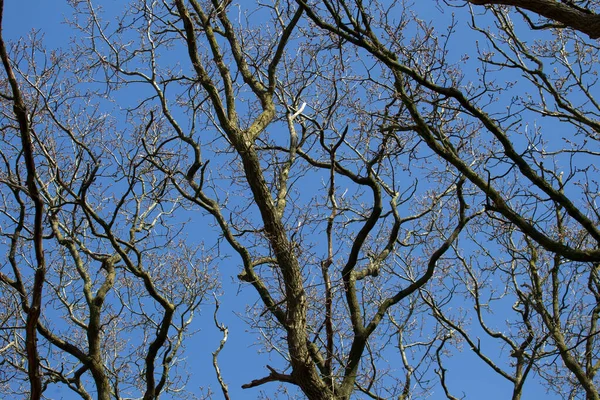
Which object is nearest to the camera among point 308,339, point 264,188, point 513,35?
point 308,339

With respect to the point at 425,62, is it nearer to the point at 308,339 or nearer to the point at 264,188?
the point at 264,188

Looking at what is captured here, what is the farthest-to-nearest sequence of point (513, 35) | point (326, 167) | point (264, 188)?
point (326, 167)
point (513, 35)
point (264, 188)

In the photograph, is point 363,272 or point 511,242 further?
point 511,242

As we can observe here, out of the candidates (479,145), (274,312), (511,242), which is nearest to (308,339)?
(274,312)

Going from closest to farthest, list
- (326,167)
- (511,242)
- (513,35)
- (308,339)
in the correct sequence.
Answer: (308,339) < (513,35) < (326,167) < (511,242)

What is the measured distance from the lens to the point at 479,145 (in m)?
8.25

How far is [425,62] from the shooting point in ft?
22.1

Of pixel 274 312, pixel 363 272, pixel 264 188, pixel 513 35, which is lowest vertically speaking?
pixel 274 312

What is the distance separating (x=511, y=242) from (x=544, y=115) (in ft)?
12.8

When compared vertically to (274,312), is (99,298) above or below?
above

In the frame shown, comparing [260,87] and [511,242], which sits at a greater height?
[260,87]

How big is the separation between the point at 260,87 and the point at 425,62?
2644mm

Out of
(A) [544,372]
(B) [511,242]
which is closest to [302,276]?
(A) [544,372]

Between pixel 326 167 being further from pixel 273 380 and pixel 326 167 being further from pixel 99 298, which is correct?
pixel 99 298
